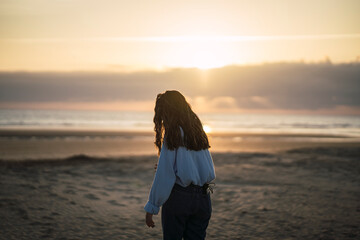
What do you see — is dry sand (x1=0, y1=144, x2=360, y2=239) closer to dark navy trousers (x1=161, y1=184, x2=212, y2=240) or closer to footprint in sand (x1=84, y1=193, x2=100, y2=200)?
footprint in sand (x1=84, y1=193, x2=100, y2=200)

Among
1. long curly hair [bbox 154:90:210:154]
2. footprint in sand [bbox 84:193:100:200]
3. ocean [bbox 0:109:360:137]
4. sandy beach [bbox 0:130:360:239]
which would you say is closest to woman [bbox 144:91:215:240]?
long curly hair [bbox 154:90:210:154]

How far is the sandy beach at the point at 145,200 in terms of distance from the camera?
5660mm

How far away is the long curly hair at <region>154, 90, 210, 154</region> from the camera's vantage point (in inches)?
110

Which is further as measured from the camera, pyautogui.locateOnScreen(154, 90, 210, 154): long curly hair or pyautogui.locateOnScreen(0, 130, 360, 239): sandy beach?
pyautogui.locateOnScreen(0, 130, 360, 239): sandy beach

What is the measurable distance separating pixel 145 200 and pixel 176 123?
5311 mm

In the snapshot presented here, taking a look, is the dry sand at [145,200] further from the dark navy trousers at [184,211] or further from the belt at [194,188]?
the belt at [194,188]

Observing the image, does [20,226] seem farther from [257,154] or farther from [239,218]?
[257,154]

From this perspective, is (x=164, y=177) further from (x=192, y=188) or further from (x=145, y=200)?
(x=145, y=200)

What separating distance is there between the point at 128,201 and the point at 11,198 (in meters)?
2.46

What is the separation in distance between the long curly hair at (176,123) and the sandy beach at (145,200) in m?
3.11

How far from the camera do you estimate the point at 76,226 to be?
579 centimetres

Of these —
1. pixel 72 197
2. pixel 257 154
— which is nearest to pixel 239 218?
pixel 72 197

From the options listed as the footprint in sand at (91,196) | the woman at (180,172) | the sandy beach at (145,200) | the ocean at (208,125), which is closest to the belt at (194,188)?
the woman at (180,172)

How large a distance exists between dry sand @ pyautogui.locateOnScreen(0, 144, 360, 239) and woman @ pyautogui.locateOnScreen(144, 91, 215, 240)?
2796 millimetres
